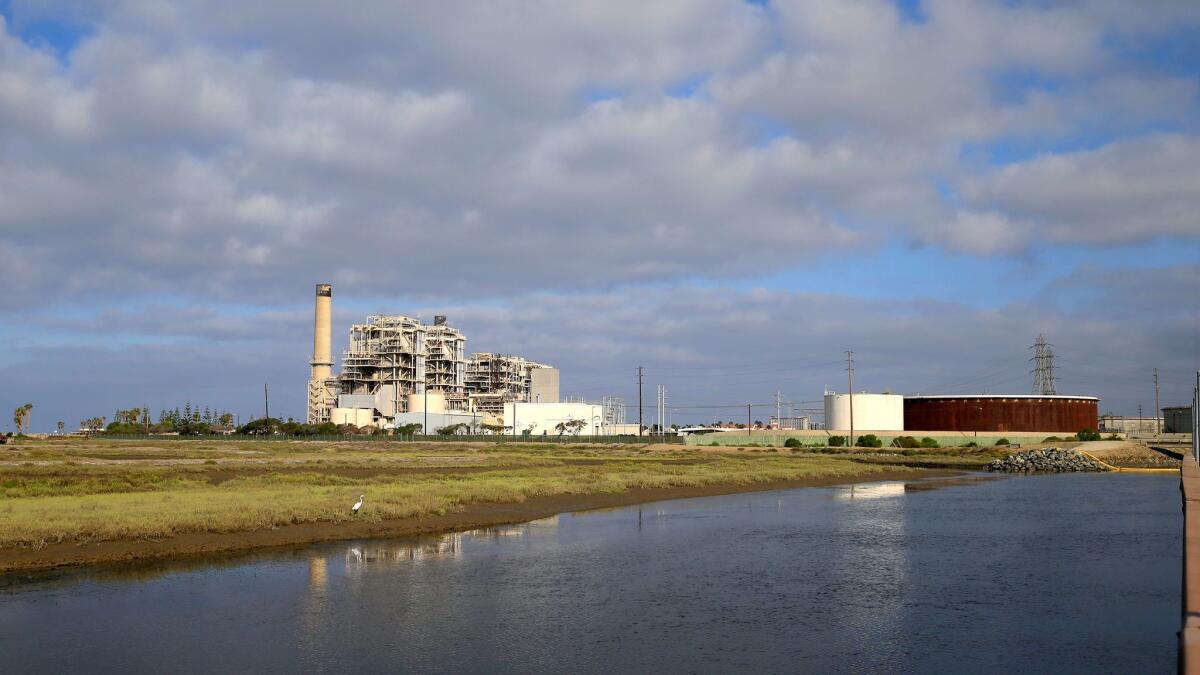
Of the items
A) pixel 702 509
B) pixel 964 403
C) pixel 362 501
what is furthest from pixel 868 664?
pixel 964 403

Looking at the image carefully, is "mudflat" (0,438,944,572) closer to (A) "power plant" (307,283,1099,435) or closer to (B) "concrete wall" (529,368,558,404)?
(A) "power plant" (307,283,1099,435)

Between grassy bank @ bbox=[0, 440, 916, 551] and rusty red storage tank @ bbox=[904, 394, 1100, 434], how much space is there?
78436 mm

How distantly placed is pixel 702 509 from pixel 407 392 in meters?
123

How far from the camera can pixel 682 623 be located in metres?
18.8

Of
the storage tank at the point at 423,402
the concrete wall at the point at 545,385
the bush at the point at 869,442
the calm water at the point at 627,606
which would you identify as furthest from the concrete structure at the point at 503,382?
the calm water at the point at 627,606

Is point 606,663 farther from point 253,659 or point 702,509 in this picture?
point 702,509

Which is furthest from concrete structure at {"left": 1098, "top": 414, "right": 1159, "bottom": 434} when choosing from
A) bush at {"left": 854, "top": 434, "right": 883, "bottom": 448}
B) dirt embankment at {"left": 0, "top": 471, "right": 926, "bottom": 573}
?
dirt embankment at {"left": 0, "top": 471, "right": 926, "bottom": 573}

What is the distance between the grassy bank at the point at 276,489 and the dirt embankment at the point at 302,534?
1.72 feet

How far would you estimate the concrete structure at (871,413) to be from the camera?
488 feet

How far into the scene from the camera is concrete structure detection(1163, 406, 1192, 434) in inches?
6359

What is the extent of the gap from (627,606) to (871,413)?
136m

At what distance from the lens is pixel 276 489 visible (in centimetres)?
4216

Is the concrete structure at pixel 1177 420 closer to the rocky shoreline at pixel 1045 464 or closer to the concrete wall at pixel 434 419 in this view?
the rocky shoreline at pixel 1045 464

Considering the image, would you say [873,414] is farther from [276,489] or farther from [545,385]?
[276,489]
